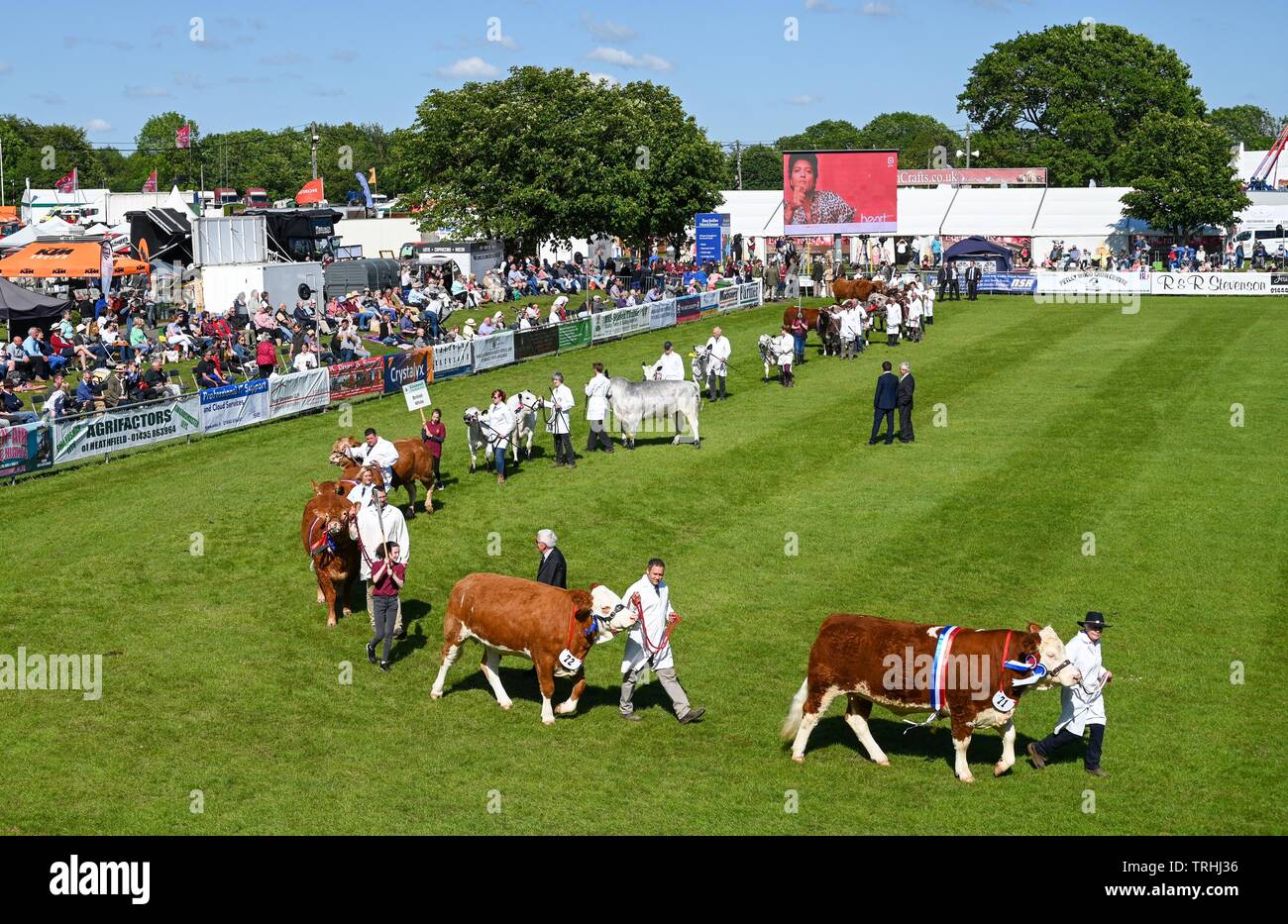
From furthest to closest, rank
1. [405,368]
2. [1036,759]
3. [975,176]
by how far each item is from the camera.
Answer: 1. [975,176]
2. [405,368]
3. [1036,759]

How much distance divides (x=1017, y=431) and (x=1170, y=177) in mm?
49911

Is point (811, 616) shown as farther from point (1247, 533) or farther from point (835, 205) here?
point (835, 205)

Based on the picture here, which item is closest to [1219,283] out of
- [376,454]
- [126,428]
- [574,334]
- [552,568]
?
[574,334]

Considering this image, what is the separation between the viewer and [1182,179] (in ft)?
244

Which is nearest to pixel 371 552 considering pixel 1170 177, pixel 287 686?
pixel 287 686

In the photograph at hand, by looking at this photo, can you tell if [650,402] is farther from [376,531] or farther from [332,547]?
[376,531]

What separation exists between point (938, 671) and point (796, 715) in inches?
69.3

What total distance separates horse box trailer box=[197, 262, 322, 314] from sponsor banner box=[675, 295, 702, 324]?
44.6 feet

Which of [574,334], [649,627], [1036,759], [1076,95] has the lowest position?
[1036,759]

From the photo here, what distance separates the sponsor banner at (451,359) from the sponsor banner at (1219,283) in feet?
118

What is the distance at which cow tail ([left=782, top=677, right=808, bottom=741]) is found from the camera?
569 inches

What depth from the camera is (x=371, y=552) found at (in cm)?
1703

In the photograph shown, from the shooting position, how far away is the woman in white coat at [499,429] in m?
26.6

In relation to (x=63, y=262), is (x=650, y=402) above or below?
below
